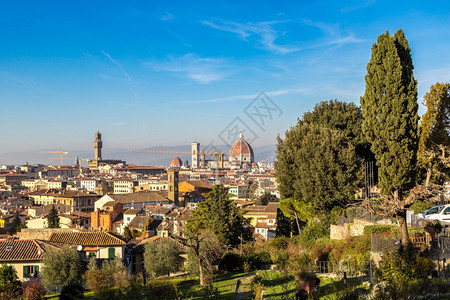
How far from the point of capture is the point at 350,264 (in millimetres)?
11312

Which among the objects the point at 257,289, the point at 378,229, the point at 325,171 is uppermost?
the point at 325,171

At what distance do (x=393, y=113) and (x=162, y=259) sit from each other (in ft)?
41.6

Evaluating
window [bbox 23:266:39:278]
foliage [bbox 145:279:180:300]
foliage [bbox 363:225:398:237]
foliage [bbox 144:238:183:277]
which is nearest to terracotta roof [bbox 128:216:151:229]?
foliage [bbox 144:238:183:277]

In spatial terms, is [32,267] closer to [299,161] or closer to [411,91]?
[299,161]

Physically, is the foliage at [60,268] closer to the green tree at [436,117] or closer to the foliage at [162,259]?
the foliage at [162,259]

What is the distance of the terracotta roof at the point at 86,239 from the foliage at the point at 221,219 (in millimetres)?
4457

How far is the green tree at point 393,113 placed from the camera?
37.1ft

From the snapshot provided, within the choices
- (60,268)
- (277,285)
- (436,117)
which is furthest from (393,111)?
(60,268)

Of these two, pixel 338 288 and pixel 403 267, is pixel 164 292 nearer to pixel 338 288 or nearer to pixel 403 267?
pixel 338 288

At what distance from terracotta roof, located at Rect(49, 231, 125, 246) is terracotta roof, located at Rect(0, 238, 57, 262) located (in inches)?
73.8

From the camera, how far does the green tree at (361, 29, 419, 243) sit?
11.3m

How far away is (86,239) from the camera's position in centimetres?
2250

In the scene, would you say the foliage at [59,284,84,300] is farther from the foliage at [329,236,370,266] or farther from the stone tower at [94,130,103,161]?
the stone tower at [94,130,103,161]

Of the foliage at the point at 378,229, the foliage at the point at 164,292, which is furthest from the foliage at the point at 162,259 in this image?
the foliage at the point at 378,229
